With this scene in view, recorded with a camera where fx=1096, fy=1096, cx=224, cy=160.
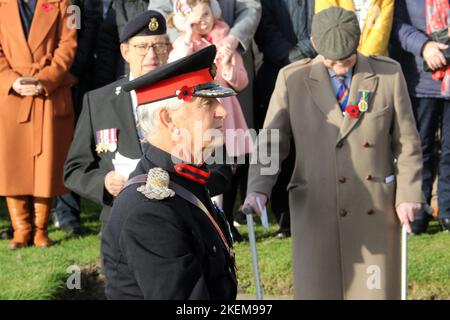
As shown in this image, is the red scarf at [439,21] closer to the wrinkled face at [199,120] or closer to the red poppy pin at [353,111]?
the red poppy pin at [353,111]

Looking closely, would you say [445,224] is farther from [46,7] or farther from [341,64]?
[46,7]

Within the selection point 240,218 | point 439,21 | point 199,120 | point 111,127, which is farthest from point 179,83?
point 240,218

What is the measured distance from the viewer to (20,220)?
29.8 feet

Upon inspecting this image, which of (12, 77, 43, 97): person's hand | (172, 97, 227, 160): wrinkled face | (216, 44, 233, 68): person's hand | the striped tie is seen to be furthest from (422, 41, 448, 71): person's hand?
(172, 97, 227, 160): wrinkled face

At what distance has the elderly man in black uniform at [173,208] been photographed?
12.1 feet

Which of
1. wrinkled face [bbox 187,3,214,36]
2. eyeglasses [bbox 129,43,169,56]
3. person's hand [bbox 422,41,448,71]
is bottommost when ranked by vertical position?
person's hand [bbox 422,41,448,71]

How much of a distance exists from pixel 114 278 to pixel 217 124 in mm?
706

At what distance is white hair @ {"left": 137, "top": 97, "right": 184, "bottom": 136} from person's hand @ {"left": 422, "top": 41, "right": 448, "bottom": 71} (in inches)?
194

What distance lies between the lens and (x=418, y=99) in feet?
29.6

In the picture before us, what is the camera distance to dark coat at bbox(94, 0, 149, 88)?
9.15 m

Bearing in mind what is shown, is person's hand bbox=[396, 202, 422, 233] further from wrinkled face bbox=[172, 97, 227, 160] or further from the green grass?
wrinkled face bbox=[172, 97, 227, 160]

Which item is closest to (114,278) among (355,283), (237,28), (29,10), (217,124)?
(217,124)

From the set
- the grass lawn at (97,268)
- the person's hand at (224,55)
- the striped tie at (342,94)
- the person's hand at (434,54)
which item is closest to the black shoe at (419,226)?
the grass lawn at (97,268)

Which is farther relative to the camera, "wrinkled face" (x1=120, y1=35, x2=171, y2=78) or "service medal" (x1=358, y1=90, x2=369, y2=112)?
"service medal" (x1=358, y1=90, x2=369, y2=112)
